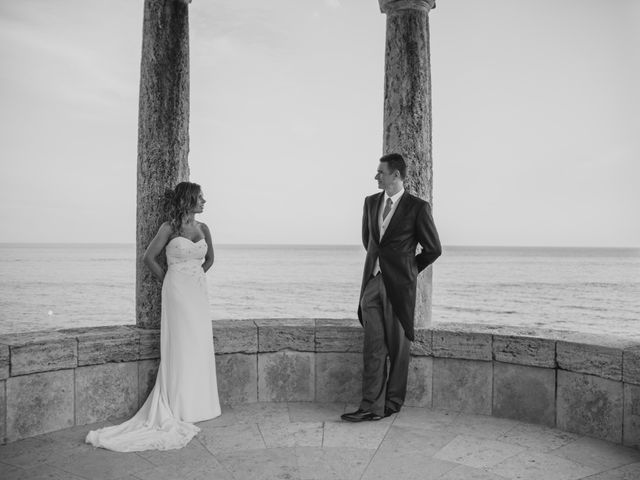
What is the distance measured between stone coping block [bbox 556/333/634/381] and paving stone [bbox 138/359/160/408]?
2.97 metres

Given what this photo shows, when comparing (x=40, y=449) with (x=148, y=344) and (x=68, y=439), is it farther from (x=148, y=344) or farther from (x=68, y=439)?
(x=148, y=344)

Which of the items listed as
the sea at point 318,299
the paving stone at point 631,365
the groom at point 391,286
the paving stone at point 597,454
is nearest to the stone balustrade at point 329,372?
the paving stone at point 631,365

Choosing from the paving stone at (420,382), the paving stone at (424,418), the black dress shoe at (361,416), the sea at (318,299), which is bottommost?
the sea at (318,299)

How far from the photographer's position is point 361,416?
4062 millimetres

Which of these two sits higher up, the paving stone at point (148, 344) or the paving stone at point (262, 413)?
the paving stone at point (148, 344)

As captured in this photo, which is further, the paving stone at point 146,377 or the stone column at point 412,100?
the stone column at point 412,100

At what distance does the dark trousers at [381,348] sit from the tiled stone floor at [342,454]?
20 cm

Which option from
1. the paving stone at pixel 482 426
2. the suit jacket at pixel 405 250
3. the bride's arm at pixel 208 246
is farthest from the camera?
the bride's arm at pixel 208 246

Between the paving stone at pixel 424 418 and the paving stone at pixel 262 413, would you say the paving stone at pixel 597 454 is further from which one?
the paving stone at pixel 262 413

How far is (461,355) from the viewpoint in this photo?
433cm

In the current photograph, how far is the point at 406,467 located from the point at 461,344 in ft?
4.41

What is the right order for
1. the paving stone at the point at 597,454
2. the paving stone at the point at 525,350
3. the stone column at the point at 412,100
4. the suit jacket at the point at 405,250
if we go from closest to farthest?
the paving stone at the point at 597,454
the paving stone at the point at 525,350
the suit jacket at the point at 405,250
the stone column at the point at 412,100

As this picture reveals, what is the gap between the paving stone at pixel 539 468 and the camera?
3139 millimetres

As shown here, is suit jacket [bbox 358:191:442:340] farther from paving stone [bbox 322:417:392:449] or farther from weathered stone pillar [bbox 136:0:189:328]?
weathered stone pillar [bbox 136:0:189:328]
